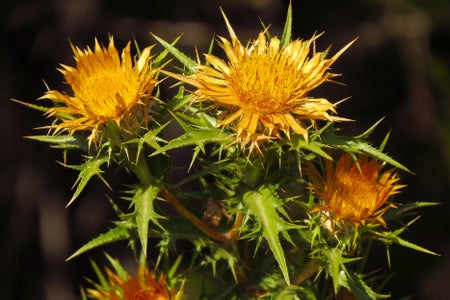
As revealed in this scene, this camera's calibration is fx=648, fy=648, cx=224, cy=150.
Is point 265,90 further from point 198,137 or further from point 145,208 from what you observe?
point 145,208

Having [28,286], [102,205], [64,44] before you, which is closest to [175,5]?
[64,44]

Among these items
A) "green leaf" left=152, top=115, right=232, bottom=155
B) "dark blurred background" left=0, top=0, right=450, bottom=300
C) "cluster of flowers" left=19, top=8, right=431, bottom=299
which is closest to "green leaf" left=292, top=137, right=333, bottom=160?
"cluster of flowers" left=19, top=8, right=431, bottom=299

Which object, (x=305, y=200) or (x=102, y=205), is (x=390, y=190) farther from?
(x=102, y=205)

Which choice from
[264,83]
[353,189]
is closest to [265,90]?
[264,83]

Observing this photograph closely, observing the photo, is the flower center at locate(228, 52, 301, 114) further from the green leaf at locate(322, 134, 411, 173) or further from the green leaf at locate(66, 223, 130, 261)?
the green leaf at locate(66, 223, 130, 261)

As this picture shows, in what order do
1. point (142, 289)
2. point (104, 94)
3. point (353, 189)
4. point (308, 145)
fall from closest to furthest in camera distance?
point (308, 145) → point (104, 94) → point (353, 189) → point (142, 289)

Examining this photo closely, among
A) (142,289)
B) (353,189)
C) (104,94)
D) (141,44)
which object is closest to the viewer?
(104,94)

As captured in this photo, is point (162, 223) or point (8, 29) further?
point (8, 29)
